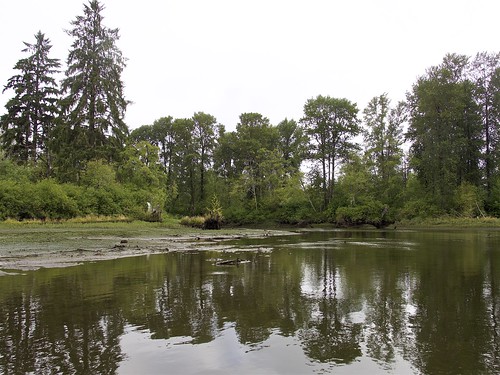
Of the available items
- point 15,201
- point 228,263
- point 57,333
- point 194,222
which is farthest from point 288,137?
point 57,333

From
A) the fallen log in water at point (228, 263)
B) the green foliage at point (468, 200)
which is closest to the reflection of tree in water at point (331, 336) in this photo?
the fallen log in water at point (228, 263)

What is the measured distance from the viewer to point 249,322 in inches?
210

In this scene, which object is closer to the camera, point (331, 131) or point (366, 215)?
point (366, 215)

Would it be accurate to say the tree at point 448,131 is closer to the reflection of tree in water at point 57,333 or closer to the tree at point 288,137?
the tree at point 288,137

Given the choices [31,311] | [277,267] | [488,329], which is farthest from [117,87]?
[488,329]

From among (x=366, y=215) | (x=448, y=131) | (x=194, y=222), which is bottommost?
(x=194, y=222)

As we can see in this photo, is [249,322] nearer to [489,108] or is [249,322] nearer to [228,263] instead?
[228,263]

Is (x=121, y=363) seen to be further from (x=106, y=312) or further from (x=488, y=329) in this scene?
(x=488, y=329)

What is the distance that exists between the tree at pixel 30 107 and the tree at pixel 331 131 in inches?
1345

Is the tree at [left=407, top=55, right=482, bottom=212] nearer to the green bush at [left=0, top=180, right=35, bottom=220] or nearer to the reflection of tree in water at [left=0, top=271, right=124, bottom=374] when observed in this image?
the green bush at [left=0, top=180, right=35, bottom=220]

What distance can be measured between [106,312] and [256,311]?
230 cm

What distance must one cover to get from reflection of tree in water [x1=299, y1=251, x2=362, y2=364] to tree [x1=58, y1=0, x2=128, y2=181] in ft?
115

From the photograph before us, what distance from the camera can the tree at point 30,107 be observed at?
40344 millimetres

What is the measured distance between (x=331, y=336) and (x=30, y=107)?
148 ft
